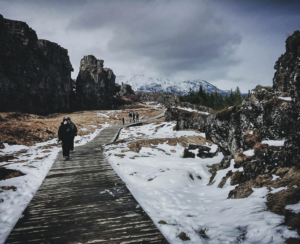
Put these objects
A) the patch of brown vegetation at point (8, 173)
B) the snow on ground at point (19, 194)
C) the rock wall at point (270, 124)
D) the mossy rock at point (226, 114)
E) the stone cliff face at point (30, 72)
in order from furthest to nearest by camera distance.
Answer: the stone cliff face at point (30, 72) → the mossy rock at point (226, 114) → the patch of brown vegetation at point (8, 173) → the rock wall at point (270, 124) → the snow on ground at point (19, 194)

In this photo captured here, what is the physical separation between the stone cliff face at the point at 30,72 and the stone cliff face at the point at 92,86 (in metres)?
7.07

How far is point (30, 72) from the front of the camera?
4966 cm

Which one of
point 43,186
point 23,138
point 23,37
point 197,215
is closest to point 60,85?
point 23,37

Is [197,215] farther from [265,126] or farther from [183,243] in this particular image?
[265,126]

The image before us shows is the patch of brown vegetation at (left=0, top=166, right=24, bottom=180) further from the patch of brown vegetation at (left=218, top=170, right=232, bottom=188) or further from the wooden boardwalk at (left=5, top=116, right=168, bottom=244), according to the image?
the patch of brown vegetation at (left=218, top=170, right=232, bottom=188)

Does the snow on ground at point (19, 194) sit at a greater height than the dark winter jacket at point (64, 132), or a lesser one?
lesser

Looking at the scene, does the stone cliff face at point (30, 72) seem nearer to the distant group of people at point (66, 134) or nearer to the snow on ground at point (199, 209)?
the distant group of people at point (66, 134)

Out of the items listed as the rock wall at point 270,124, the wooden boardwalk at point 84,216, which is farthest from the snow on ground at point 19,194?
the rock wall at point 270,124

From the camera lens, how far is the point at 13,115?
32844 millimetres

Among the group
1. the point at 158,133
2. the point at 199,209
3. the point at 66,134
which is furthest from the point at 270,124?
the point at 158,133

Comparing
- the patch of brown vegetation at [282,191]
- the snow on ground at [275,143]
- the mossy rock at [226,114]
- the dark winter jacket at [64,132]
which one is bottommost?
the patch of brown vegetation at [282,191]

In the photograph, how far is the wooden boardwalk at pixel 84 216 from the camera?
3.64m

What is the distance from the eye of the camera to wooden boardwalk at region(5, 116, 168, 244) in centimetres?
364

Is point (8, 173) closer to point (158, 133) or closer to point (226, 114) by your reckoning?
point (226, 114)
